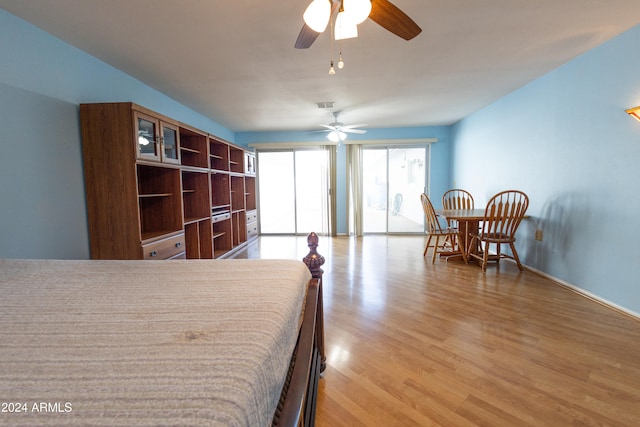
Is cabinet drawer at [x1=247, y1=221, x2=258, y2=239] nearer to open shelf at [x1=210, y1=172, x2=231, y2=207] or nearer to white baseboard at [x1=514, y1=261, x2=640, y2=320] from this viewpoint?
open shelf at [x1=210, y1=172, x2=231, y2=207]

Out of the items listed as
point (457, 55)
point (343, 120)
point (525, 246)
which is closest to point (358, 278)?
point (525, 246)

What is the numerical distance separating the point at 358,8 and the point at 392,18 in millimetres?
288

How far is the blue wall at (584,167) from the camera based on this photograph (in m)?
Answer: 2.23

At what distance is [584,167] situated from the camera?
103 inches

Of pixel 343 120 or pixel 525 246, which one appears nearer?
pixel 525 246

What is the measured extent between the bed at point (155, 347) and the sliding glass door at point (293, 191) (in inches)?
193

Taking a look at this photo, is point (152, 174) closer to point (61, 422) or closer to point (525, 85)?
point (61, 422)

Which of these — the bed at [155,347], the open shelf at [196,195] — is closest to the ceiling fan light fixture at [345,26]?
the bed at [155,347]

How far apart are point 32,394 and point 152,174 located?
2.84m

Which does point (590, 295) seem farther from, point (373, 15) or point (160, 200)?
point (160, 200)

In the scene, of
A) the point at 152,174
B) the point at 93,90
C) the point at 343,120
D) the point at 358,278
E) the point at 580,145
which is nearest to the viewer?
the point at 93,90

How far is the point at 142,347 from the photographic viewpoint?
632 mm

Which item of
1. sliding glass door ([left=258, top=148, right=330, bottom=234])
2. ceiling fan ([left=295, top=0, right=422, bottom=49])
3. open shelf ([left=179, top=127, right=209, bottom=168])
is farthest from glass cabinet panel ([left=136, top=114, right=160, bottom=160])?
sliding glass door ([left=258, top=148, right=330, bottom=234])

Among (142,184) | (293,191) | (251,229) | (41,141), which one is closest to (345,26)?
(41,141)
